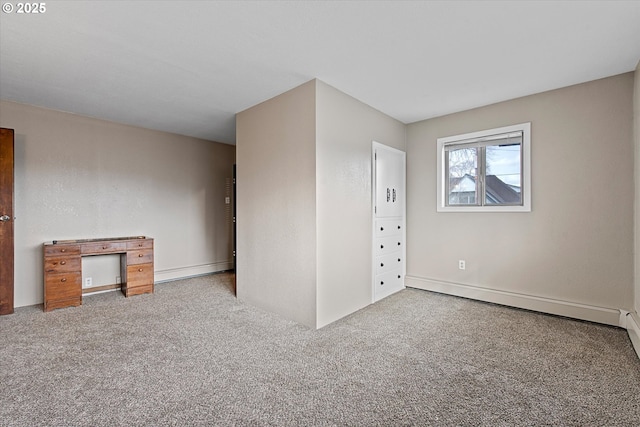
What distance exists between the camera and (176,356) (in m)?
2.29

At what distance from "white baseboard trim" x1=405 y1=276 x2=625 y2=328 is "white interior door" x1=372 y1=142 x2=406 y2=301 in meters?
0.46

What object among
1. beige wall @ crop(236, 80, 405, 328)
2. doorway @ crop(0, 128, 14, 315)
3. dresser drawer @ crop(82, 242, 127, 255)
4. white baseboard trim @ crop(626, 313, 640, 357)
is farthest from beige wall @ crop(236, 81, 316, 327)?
white baseboard trim @ crop(626, 313, 640, 357)

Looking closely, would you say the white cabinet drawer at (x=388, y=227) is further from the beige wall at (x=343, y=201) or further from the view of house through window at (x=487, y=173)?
the view of house through window at (x=487, y=173)

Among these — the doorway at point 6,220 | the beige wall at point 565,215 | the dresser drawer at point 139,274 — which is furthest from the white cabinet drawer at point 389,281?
the doorway at point 6,220

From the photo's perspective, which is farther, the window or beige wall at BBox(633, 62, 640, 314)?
the window

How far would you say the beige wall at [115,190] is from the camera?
3.59 meters

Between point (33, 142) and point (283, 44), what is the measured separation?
3.63 m

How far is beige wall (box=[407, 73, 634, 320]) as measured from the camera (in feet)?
9.22

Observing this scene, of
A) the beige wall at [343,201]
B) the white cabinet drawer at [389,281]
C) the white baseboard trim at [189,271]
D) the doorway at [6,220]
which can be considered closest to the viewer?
the beige wall at [343,201]

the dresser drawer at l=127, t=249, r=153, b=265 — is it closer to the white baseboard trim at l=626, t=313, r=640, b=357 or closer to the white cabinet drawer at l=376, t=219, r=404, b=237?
the white cabinet drawer at l=376, t=219, r=404, b=237

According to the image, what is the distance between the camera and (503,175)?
3559 mm

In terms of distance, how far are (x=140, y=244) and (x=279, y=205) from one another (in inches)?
91.2

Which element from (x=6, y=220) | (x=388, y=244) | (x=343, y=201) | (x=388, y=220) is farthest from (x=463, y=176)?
(x=6, y=220)

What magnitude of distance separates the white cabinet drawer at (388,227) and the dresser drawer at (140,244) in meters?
3.25
